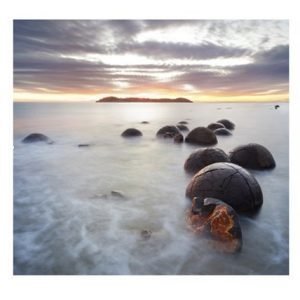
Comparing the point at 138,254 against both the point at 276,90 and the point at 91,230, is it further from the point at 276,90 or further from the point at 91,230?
the point at 276,90

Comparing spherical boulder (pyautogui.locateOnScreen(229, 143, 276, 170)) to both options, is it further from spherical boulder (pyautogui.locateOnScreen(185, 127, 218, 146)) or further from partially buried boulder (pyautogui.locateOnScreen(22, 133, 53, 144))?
partially buried boulder (pyautogui.locateOnScreen(22, 133, 53, 144))

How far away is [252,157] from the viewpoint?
25.1 feet

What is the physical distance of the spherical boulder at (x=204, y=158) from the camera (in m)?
6.88

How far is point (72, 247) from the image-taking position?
4.43 metres

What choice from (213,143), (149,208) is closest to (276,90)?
(149,208)

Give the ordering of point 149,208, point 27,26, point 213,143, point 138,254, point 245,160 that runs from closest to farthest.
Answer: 1. point 138,254
2. point 27,26
3. point 149,208
4. point 245,160
5. point 213,143

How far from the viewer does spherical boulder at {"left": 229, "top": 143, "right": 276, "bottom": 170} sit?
759cm

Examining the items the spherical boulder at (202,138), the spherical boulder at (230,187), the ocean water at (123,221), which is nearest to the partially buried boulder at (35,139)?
the ocean water at (123,221)

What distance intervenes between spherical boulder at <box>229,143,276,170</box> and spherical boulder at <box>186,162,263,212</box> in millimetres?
2420

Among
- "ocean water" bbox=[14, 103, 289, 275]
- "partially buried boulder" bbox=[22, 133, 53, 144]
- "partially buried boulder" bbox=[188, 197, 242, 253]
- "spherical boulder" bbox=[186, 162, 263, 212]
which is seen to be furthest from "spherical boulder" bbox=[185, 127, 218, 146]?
"partially buried boulder" bbox=[188, 197, 242, 253]

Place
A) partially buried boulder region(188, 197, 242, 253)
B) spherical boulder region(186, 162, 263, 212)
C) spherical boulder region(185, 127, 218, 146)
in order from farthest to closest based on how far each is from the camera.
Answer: spherical boulder region(185, 127, 218, 146)
spherical boulder region(186, 162, 263, 212)
partially buried boulder region(188, 197, 242, 253)

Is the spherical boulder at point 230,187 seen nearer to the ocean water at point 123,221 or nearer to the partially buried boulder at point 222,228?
the ocean water at point 123,221

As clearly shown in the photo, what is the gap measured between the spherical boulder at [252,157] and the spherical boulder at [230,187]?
2420 mm
